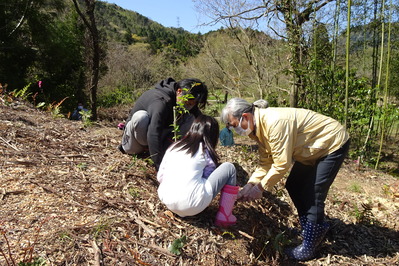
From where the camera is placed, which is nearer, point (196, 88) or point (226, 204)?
point (226, 204)

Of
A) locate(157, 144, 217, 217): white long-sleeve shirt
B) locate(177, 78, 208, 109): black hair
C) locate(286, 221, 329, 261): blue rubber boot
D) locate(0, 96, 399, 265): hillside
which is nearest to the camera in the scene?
locate(0, 96, 399, 265): hillside

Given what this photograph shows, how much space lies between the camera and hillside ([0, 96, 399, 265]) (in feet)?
6.07

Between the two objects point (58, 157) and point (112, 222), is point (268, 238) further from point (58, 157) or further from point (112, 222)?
point (58, 157)

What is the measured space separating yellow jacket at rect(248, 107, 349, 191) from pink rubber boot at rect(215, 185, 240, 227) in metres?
0.25

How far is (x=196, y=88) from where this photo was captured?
279 centimetres

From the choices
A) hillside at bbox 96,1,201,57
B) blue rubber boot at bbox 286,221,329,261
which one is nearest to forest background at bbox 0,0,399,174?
blue rubber boot at bbox 286,221,329,261

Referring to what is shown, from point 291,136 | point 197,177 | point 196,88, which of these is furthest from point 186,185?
point 196,88

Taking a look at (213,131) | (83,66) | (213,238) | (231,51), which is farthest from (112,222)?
(83,66)

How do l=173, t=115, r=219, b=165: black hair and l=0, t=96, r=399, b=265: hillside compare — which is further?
l=173, t=115, r=219, b=165: black hair

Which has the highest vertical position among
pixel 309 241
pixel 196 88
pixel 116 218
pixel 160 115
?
pixel 196 88

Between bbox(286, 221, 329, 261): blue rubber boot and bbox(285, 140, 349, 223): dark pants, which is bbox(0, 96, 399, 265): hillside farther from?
bbox(285, 140, 349, 223): dark pants

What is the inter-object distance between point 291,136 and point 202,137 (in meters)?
0.67

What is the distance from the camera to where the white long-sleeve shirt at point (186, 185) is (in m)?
2.09

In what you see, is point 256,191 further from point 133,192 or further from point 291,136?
point 133,192
